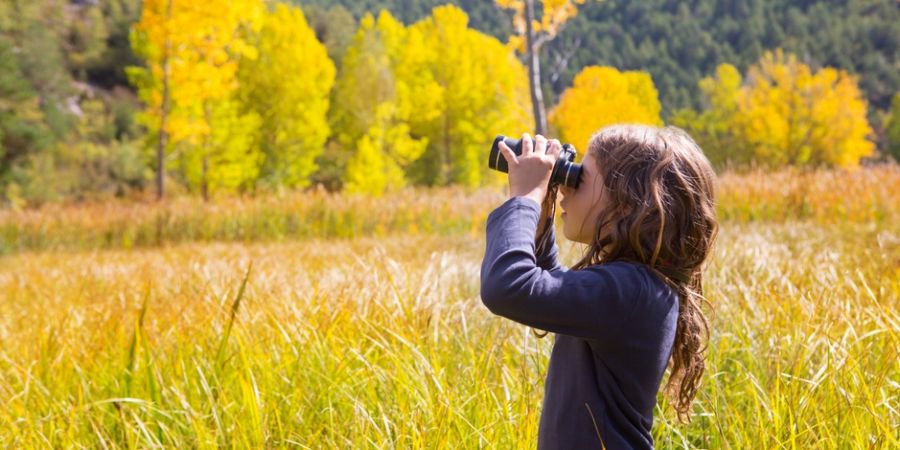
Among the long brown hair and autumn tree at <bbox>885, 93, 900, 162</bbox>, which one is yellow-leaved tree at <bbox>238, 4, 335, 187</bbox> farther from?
autumn tree at <bbox>885, 93, 900, 162</bbox>

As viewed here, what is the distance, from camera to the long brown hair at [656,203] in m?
1.30

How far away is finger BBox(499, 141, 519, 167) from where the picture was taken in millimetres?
1364

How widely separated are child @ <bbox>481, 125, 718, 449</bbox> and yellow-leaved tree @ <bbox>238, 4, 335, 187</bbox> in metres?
19.1

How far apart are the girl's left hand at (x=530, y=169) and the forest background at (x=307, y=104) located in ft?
26.1

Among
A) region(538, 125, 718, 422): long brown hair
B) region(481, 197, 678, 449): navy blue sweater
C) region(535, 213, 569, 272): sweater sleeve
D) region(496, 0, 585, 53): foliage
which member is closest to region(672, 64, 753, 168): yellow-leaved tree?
region(496, 0, 585, 53): foliage

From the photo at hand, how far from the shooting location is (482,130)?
903 inches

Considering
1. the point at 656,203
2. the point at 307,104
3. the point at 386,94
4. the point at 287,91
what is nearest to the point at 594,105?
the point at 386,94

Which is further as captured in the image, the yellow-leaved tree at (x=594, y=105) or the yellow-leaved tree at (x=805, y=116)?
the yellow-leaved tree at (x=805, y=116)

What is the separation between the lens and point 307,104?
66.2 ft

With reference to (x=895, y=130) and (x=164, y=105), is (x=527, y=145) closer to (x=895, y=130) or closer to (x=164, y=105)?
(x=164, y=105)

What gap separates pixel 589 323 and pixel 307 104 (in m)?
19.8

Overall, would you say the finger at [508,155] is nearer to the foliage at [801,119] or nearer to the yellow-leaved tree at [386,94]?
the yellow-leaved tree at [386,94]

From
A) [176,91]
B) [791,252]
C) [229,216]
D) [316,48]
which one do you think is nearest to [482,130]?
[316,48]

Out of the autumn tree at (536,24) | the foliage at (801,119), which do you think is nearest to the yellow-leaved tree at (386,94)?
the autumn tree at (536,24)
